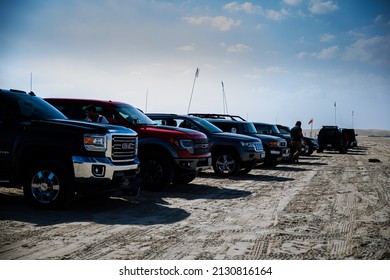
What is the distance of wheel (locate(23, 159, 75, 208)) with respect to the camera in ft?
21.4

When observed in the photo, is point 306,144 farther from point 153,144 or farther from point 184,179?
point 153,144

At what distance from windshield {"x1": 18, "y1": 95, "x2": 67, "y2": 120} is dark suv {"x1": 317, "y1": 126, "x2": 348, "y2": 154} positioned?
2425 cm

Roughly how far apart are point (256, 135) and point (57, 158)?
408 inches

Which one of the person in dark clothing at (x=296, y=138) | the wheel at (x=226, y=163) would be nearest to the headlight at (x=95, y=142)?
the wheel at (x=226, y=163)

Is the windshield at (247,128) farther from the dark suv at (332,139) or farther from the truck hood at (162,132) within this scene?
the dark suv at (332,139)

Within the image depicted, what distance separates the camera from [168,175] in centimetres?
918

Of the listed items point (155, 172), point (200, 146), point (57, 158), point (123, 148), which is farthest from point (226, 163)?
point (57, 158)

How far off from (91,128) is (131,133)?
35.7 inches

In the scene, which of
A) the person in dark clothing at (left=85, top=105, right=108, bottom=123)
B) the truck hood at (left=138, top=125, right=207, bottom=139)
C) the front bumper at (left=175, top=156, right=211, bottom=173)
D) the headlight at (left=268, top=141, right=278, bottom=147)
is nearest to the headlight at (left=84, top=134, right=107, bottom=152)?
the person in dark clothing at (left=85, top=105, right=108, bottom=123)

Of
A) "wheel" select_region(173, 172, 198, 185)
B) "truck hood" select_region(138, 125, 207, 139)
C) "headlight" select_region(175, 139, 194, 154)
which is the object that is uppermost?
"truck hood" select_region(138, 125, 207, 139)

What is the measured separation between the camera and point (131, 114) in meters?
9.70

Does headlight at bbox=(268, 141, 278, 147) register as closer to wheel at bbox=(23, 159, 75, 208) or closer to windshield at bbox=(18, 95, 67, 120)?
windshield at bbox=(18, 95, 67, 120)

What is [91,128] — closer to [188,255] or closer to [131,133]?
Result: [131,133]

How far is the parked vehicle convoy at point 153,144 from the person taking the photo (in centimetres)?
920
